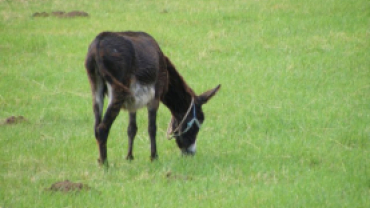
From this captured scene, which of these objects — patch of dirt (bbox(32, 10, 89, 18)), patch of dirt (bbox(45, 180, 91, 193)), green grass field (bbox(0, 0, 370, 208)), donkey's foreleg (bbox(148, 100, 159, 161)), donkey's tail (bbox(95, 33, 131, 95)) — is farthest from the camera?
patch of dirt (bbox(32, 10, 89, 18))

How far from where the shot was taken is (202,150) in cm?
867

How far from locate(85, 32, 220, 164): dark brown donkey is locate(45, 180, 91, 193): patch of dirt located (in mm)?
791

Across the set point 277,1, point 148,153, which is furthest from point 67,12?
point 148,153

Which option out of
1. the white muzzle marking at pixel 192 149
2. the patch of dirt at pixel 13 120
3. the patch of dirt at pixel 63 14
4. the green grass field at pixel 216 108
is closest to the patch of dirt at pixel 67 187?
the green grass field at pixel 216 108

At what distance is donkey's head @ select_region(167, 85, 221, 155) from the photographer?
849cm

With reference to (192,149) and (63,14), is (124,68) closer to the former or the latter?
(192,149)

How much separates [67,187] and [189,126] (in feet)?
7.85

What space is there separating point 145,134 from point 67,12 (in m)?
8.67

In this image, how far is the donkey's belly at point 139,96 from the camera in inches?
304

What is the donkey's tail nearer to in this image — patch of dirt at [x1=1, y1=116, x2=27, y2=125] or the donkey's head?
the donkey's head

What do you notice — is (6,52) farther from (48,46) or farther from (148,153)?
(148,153)

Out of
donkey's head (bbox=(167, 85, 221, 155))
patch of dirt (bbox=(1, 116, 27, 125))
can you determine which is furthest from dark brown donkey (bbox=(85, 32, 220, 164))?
patch of dirt (bbox=(1, 116, 27, 125))

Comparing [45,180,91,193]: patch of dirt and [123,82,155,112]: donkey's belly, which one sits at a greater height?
[123,82,155,112]: donkey's belly

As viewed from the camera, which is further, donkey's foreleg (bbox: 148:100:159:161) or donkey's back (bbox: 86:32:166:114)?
donkey's foreleg (bbox: 148:100:159:161)
